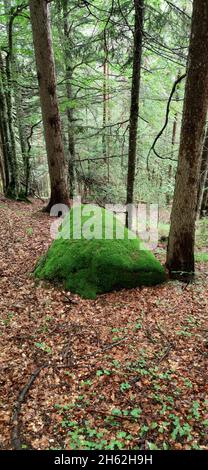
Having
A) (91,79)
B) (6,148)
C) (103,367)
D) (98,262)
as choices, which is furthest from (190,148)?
(6,148)

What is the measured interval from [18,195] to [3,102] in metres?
3.69

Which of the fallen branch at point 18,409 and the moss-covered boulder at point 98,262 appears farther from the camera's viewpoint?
the moss-covered boulder at point 98,262

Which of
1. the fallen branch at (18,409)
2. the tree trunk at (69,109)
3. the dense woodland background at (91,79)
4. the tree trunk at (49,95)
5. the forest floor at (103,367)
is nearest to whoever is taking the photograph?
the fallen branch at (18,409)

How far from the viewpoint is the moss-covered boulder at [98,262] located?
5.43 meters

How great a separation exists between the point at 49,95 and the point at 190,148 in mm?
5491

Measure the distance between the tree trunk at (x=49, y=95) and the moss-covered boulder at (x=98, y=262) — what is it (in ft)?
12.8

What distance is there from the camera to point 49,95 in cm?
862

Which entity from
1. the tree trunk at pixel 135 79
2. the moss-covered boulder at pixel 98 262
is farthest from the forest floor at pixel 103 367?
the tree trunk at pixel 135 79

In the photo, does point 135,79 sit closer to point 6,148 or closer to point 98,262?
point 98,262

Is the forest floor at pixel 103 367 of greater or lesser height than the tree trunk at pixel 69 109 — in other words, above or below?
below

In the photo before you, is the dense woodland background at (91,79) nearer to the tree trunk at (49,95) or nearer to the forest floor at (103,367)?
the tree trunk at (49,95)

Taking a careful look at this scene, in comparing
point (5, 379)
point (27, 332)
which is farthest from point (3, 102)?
point (5, 379)

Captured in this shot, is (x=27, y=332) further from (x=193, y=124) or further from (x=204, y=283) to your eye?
(x=193, y=124)

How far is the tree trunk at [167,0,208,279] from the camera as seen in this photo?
442 cm
